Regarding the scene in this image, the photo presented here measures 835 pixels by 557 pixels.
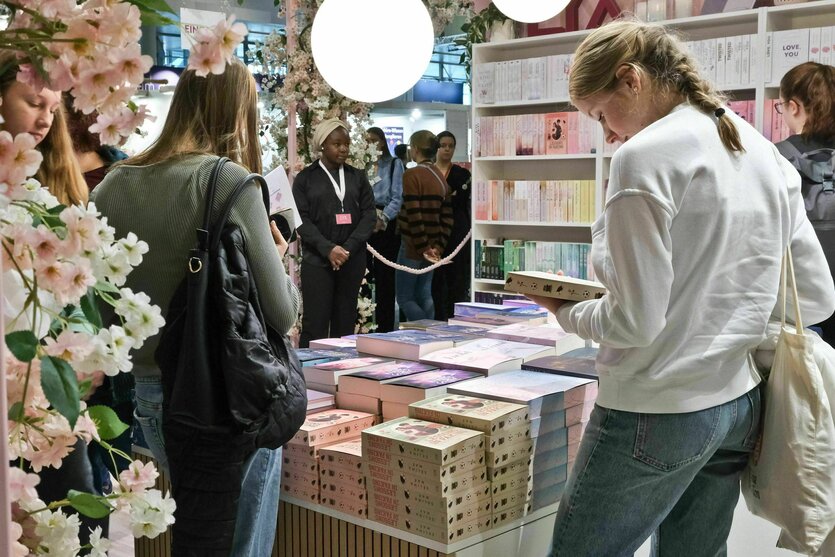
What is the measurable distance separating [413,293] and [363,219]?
149 cm

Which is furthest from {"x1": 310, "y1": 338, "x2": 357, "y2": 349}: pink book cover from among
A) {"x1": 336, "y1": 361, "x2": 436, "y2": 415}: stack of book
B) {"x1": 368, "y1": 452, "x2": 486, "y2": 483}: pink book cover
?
{"x1": 368, "y1": 452, "x2": 486, "y2": 483}: pink book cover

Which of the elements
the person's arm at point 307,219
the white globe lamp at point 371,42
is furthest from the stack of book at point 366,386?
the person's arm at point 307,219

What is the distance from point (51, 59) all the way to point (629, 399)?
1.31 metres

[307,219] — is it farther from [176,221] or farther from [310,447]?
[176,221]

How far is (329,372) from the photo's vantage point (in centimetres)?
249

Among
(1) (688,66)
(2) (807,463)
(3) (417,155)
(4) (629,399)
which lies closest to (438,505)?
(4) (629,399)

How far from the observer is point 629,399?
1.68 metres

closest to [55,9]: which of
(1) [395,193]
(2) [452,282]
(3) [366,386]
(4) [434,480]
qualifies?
(4) [434,480]

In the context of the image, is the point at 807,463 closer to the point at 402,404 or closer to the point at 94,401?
the point at 402,404

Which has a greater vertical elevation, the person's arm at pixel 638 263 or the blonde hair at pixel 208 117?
the blonde hair at pixel 208 117

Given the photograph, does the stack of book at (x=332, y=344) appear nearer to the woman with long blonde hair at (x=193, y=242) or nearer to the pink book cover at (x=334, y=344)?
the pink book cover at (x=334, y=344)

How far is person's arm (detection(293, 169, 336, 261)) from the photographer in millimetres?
5441

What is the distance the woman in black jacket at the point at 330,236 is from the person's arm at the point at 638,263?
394 centimetres

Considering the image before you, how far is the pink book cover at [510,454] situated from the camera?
2.03 metres
